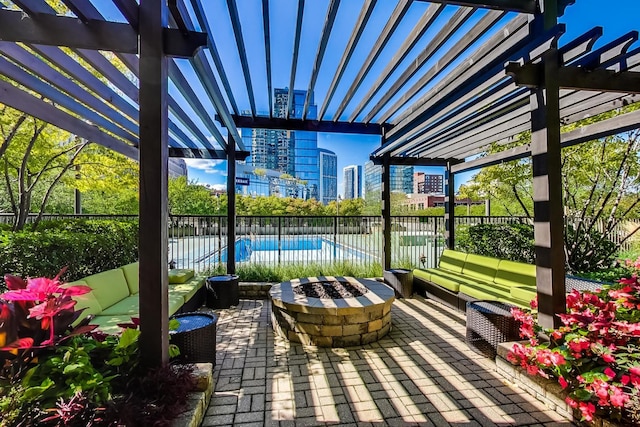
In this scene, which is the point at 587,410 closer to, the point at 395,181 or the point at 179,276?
the point at 179,276

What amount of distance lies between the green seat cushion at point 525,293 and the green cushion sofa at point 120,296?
4016 mm

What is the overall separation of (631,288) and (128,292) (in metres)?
4.99

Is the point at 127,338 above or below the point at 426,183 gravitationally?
below

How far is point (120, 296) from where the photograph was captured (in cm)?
355

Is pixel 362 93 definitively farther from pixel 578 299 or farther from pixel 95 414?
pixel 95 414

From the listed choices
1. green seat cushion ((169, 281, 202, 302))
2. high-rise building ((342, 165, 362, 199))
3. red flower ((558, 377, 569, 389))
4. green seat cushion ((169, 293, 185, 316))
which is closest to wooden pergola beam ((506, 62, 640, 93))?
red flower ((558, 377, 569, 389))

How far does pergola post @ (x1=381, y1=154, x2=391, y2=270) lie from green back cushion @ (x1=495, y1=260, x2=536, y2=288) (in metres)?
1.96

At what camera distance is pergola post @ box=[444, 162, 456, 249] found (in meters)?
6.23

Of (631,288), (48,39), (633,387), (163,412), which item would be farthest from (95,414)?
(631,288)

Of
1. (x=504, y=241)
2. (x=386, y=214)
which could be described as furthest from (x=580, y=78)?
(x=504, y=241)

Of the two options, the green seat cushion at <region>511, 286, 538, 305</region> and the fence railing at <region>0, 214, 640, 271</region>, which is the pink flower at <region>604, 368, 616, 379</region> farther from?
the fence railing at <region>0, 214, 640, 271</region>

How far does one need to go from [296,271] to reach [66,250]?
11.3 ft

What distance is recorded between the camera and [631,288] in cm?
214

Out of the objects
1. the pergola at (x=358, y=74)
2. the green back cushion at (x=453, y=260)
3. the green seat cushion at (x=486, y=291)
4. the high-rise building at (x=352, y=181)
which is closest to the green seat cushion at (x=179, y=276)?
the pergola at (x=358, y=74)
